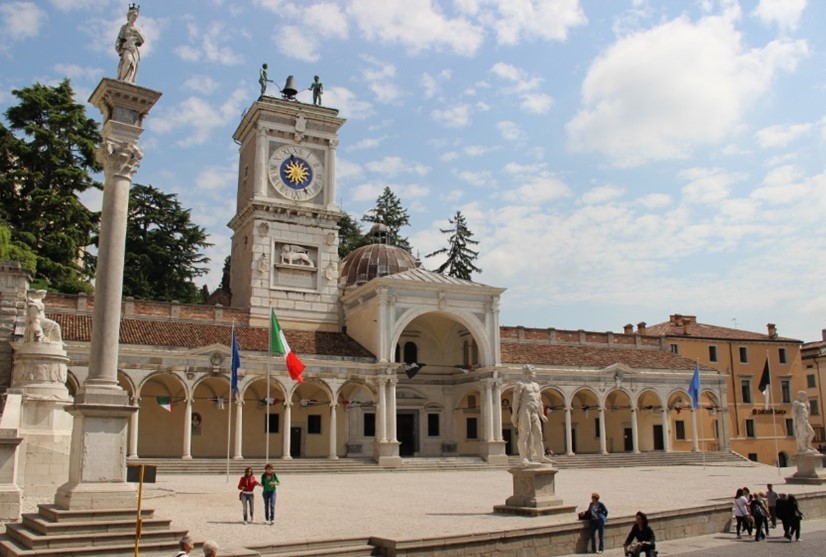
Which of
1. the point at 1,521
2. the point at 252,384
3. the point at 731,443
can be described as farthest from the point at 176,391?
the point at 731,443

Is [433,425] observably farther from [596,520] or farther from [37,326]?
[596,520]

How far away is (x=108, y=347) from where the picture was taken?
11508 millimetres

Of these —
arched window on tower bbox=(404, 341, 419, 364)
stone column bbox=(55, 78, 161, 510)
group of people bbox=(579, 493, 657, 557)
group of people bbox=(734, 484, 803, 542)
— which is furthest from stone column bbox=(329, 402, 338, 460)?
stone column bbox=(55, 78, 161, 510)

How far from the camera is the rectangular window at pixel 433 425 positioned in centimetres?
4294

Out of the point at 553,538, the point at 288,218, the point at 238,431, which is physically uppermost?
the point at 288,218

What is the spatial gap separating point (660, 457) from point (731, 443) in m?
11.2

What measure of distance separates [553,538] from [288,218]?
31745 mm

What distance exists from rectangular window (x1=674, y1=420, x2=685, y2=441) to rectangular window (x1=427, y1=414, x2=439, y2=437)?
1654cm

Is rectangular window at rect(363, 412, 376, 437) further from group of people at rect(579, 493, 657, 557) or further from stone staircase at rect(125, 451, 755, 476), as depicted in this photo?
group of people at rect(579, 493, 657, 557)

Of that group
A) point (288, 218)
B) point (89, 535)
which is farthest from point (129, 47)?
point (288, 218)

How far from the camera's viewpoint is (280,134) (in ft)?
145

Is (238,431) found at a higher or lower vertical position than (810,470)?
higher

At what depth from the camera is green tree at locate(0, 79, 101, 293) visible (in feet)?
132

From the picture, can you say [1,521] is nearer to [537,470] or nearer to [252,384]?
[537,470]
